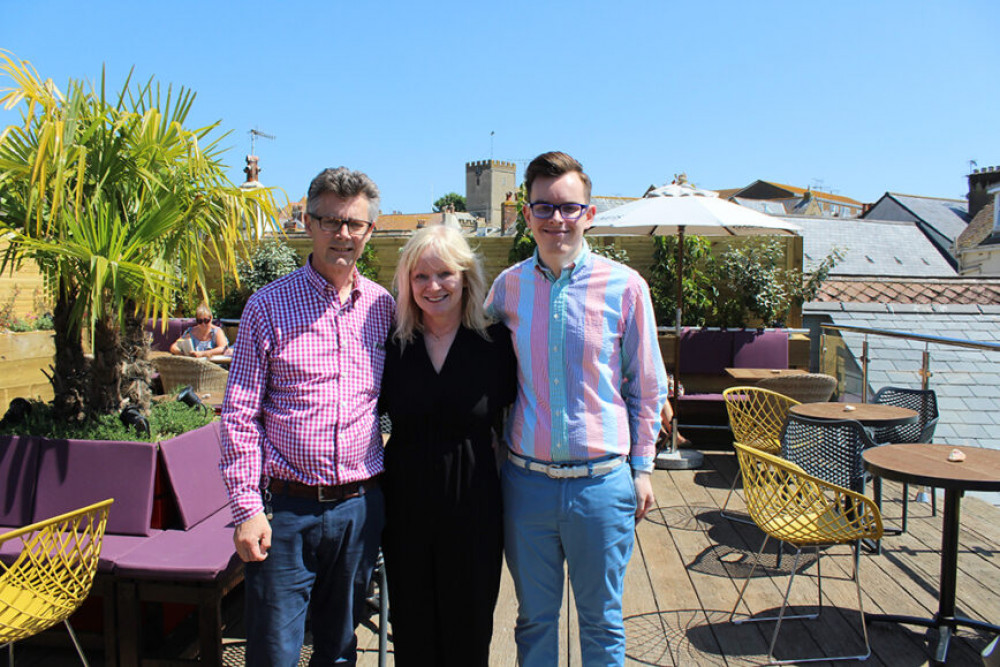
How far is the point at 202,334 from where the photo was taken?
23.3 ft

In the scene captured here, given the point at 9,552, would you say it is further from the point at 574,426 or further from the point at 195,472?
the point at 574,426

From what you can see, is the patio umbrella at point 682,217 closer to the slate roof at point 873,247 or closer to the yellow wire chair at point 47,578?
the yellow wire chair at point 47,578

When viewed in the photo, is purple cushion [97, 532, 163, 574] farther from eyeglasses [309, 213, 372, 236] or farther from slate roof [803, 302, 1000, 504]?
slate roof [803, 302, 1000, 504]

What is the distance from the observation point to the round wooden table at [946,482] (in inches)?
99.7

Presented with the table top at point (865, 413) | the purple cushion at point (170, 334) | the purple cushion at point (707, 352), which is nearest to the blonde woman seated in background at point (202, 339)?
the purple cushion at point (170, 334)

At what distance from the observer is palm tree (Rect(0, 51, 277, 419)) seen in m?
2.65

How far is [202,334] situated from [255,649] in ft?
19.5

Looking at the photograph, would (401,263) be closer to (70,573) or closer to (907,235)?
(70,573)

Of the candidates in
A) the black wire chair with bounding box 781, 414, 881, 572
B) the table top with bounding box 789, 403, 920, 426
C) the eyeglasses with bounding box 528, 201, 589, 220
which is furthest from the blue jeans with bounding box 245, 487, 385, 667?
the table top with bounding box 789, 403, 920, 426

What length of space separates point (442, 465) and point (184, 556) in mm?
1215

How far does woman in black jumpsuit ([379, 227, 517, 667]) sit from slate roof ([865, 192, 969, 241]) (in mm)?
35296

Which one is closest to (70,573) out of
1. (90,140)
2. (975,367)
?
(90,140)

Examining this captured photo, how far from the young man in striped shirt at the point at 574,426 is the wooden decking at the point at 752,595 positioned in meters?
0.58

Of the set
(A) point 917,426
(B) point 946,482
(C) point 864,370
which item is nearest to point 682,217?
(C) point 864,370
